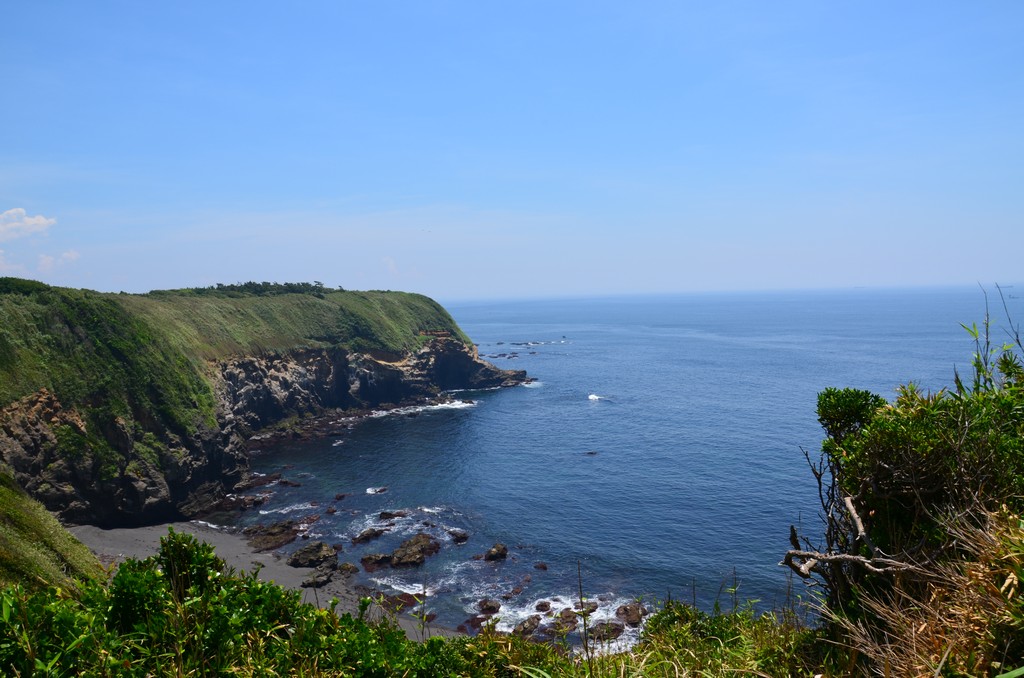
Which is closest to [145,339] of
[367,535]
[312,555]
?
[312,555]

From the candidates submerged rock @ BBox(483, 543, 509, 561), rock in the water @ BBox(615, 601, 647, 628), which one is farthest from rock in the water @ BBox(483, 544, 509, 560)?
rock in the water @ BBox(615, 601, 647, 628)

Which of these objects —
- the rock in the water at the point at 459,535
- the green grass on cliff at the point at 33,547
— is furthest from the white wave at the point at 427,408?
the green grass on cliff at the point at 33,547

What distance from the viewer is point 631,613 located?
109 ft

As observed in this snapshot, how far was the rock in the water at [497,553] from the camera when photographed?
40844mm

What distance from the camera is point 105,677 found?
624 centimetres

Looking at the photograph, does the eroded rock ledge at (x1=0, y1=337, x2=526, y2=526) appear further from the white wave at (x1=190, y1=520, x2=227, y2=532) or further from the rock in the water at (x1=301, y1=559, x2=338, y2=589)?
the rock in the water at (x1=301, y1=559, x2=338, y2=589)

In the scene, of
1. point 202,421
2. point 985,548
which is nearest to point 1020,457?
point 985,548

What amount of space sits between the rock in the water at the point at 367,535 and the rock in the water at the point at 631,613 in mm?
19691

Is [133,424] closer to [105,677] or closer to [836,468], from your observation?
[105,677]

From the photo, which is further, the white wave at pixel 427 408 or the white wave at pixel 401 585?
the white wave at pixel 427 408

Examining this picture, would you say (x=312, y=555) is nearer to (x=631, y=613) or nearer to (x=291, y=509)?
(x=291, y=509)

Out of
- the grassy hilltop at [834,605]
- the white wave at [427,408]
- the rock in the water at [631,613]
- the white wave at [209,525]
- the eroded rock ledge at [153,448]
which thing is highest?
the grassy hilltop at [834,605]

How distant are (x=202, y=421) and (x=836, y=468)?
194 feet

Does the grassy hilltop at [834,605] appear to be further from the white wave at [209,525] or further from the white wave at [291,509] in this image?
the white wave at [291,509]
